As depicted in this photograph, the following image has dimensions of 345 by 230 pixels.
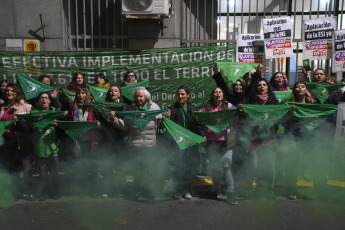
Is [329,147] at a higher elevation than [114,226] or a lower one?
higher

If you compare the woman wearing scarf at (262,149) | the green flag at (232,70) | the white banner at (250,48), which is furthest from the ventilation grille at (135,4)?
the woman wearing scarf at (262,149)

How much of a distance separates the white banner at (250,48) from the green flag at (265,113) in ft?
6.71

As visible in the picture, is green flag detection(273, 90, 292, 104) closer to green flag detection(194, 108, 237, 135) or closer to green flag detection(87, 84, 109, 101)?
green flag detection(194, 108, 237, 135)

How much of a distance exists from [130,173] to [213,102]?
1.54 m

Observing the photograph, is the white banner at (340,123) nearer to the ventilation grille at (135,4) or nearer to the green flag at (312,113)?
the green flag at (312,113)

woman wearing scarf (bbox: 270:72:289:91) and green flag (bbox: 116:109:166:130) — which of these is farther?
woman wearing scarf (bbox: 270:72:289:91)

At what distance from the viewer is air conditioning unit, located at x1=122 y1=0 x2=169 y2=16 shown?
7.52 metres

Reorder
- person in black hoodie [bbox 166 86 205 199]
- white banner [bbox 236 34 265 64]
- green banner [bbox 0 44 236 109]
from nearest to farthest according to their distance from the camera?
person in black hoodie [bbox 166 86 205 199], white banner [bbox 236 34 265 64], green banner [bbox 0 44 236 109]

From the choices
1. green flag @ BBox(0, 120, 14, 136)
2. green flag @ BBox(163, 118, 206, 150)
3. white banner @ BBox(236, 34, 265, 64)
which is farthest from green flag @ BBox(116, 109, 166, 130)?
white banner @ BBox(236, 34, 265, 64)

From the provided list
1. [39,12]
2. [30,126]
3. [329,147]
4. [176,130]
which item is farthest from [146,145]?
[39,12]

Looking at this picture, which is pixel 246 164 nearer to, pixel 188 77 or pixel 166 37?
pixel 188 77

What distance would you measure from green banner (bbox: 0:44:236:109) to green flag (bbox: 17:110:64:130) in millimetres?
2071

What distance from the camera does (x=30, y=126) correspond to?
16.6ft

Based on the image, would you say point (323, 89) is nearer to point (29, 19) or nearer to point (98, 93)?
point (98, 93)
